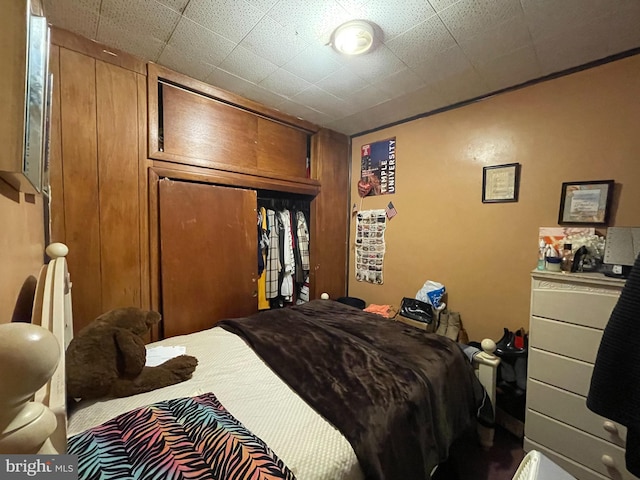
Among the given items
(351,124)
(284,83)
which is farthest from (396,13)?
(351,124)

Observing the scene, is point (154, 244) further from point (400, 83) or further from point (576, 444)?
point (576, 444)

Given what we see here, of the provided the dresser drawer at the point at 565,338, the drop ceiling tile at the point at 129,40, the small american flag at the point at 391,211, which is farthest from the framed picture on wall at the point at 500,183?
the drop ceiling tile at the point at 129,40

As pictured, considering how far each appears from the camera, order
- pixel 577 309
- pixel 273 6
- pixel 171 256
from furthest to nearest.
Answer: pixel 171 256
pixel 577 309
pixel 273 6

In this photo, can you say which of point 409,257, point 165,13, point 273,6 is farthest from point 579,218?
point 165,13

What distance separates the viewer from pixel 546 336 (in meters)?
1.59

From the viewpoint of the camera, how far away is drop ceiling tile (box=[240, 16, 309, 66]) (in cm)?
Answer: 149

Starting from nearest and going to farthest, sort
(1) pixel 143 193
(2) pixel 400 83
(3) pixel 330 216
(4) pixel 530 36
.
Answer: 1. (4) pixel 530 36
2. (1) pixel 143 193
3. (2) pixel 400 83
4. (3) pixel 330 216

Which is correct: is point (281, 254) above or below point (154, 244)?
below

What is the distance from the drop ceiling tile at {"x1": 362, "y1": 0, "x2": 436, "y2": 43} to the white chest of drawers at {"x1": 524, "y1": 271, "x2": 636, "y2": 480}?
1.64 metres

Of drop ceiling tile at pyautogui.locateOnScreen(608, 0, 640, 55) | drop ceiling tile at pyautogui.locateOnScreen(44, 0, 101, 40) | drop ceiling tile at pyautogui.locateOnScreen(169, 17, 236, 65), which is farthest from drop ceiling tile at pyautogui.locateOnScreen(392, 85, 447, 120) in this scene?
drop ceiling tile at pyautogui.locateOnScreen(44, 0, 101, 40)

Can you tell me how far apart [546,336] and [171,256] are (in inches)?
103

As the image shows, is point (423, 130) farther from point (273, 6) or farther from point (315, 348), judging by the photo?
point (315, 348)

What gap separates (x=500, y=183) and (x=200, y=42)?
2417 mm

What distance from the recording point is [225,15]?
141 centimetres
